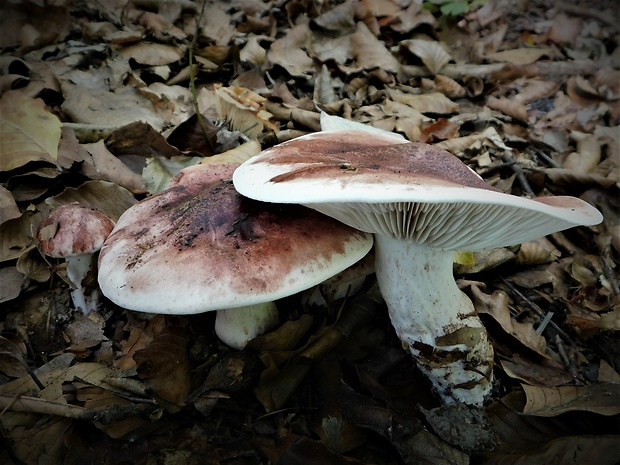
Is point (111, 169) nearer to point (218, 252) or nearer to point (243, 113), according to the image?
Answer: point (243, 113)

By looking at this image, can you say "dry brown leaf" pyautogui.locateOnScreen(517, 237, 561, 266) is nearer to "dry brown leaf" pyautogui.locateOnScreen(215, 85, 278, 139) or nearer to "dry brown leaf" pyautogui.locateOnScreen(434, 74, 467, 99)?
"dry brown leaf" pyautogui.locateOnScreen(215, 85, 278, 139)

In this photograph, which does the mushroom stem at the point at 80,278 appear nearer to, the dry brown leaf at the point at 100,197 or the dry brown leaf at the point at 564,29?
the dry brown leaf at the point at 100,197

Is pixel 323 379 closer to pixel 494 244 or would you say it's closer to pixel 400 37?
pixel 494 244

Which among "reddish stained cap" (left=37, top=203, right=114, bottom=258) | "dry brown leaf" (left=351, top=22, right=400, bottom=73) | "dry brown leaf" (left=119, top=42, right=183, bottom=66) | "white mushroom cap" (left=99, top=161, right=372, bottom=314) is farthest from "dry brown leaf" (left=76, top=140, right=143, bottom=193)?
"dry brown leaf" (left=351, top=22, right=400, bottom=73)

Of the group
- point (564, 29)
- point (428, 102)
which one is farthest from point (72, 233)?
point (564, 29)

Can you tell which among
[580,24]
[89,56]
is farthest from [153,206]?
[580,24]
